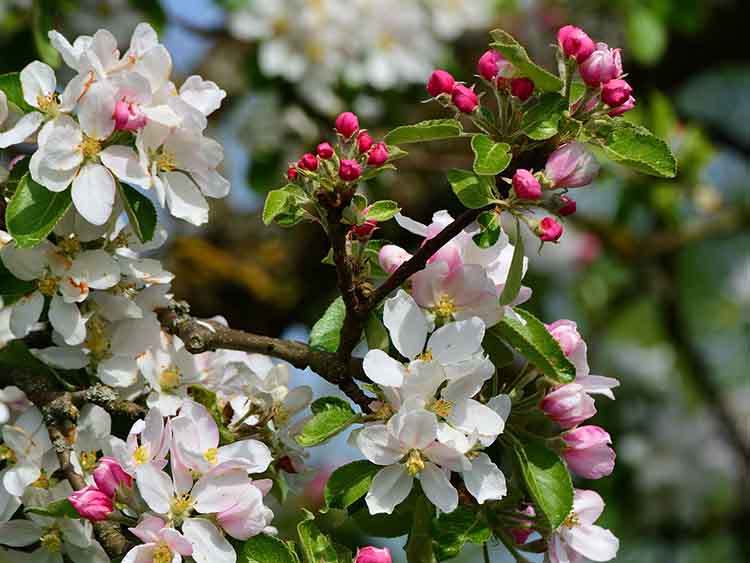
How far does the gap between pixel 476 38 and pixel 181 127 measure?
7.54 ft

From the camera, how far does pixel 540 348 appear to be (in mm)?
1108

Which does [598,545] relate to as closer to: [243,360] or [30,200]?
[243,360]

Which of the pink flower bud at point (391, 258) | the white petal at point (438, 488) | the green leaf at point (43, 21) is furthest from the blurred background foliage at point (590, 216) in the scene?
the white petal at point (438, 488)

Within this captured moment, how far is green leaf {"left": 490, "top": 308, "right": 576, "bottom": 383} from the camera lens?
110 centimetres

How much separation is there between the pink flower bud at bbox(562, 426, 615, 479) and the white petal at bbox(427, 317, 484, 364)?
16 centimetres

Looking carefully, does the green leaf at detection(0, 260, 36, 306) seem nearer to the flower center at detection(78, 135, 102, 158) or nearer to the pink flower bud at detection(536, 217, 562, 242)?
the flower center at detection(78, 135, 102, 158)

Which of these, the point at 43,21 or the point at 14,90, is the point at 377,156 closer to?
the point at 14,90

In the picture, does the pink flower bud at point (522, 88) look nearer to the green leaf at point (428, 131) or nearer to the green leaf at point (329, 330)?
the green leaf at point (428, 131)

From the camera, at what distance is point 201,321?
4.16 feet

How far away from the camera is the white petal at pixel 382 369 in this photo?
3.49 ft

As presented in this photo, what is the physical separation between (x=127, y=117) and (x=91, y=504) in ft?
1.11

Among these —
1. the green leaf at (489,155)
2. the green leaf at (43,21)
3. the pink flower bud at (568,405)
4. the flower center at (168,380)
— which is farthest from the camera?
the green leaf at (43,21)

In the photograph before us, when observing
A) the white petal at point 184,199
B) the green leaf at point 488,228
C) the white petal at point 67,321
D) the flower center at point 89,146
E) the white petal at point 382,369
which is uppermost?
the green leaf at point 488,228

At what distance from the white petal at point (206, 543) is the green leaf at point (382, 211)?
0.99 ft
